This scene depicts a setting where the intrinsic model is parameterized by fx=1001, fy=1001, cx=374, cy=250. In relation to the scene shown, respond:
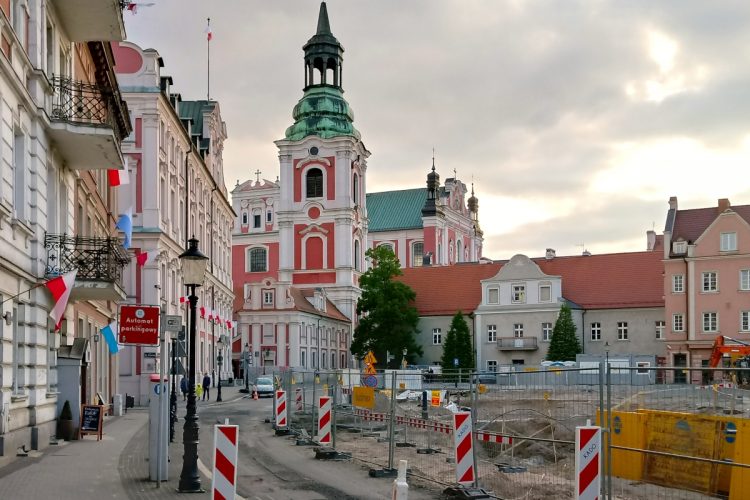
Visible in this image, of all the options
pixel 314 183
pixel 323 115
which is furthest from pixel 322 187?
pixel 323 115

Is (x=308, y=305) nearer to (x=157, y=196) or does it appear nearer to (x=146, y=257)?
(x=157, y=196)

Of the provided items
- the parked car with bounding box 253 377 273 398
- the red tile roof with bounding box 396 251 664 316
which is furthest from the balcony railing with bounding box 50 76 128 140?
the red tile roof with bounding box 396 251 664 316

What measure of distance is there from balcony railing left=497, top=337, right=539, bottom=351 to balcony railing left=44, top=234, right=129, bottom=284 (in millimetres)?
56817

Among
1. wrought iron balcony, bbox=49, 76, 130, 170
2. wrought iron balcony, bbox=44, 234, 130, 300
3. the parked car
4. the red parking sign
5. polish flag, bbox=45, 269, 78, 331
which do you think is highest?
wrought iron balcony, bbox=49, 76, 130, 170

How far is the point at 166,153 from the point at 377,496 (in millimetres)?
37676

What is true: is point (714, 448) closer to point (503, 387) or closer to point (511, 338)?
point (503, 387)

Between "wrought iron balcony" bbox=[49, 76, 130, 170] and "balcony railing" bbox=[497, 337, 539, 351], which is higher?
"wrought iron balcony" bbox=[49, 76, 130, 170]

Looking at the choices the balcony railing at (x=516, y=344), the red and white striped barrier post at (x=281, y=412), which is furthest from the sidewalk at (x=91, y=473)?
the balcony railing at (x=516, y=344)

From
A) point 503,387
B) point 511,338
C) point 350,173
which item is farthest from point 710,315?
point 503,387

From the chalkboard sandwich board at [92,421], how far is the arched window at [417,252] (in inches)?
3529

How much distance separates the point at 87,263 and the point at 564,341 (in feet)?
183

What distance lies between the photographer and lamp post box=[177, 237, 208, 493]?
15016mm

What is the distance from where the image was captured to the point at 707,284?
217 feet

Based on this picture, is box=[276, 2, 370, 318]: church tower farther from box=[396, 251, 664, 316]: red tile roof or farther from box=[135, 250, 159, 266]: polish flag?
box=[135, 250, 159, 266]: polish flag
